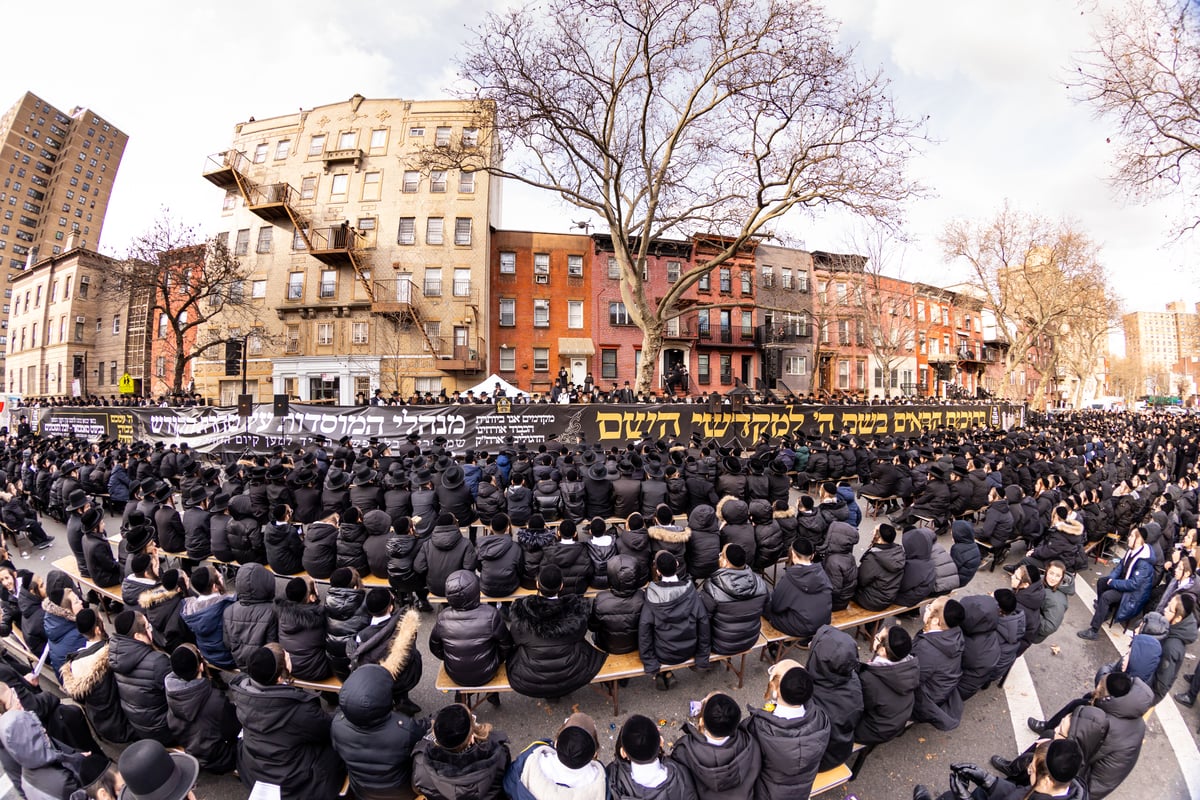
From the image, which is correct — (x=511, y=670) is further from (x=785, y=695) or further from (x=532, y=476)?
(x=532, y=476)

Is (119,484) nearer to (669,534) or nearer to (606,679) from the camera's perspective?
(606,679)

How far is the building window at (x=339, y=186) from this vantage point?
98.4ft

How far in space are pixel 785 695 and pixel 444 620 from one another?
9.50 feet

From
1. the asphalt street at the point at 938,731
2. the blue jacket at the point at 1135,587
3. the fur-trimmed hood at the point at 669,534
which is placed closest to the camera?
the asphalt street at the point at 938,731

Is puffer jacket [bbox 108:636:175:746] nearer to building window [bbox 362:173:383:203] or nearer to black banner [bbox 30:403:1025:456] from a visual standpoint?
black banner [bbox 30:403:1025:456]

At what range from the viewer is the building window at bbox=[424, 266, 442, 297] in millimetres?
28703

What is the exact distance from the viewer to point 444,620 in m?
4.20

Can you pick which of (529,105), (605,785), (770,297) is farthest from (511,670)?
(770,297)

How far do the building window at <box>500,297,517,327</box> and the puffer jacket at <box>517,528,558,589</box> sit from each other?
82.4 ft

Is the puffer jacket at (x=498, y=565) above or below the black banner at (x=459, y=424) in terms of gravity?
below

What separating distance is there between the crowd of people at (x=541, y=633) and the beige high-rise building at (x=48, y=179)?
106m

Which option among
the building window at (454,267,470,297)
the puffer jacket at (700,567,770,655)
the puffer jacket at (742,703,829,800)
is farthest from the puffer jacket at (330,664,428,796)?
the building window at (454,267,470,297)

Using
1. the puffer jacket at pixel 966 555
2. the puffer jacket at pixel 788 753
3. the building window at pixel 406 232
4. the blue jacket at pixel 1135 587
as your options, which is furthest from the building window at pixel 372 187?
the blue jacket at pixel 1135 587

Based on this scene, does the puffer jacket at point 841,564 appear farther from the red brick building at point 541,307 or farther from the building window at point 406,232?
the building window at point 406,232
